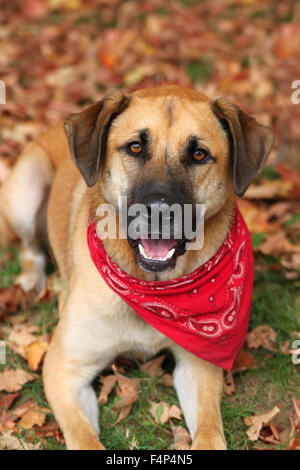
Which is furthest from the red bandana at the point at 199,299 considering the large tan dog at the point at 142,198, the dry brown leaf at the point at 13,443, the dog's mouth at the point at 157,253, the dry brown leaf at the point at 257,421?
the dry brown leaf at the point at 13,443

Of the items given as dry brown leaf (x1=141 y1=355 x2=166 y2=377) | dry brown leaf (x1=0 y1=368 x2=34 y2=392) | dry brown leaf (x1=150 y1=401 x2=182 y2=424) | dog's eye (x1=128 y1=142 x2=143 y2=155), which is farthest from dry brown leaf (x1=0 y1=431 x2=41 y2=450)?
dog's eye (x1=128 y1=142 x2=143 y2=155)

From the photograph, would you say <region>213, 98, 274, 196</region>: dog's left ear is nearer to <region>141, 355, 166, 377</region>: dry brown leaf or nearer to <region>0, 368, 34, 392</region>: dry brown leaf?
<region>141, 355, 166, 377</region>: dry brown leaf

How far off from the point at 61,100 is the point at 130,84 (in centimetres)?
96

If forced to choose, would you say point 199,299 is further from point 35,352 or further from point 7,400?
point 7,400

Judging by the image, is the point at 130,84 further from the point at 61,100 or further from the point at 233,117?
the point at 233,117

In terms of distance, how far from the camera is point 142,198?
2.94m

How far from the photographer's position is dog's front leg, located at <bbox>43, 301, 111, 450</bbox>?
3242mm

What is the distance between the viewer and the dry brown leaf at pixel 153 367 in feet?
12.3

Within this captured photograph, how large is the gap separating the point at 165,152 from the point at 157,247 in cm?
53

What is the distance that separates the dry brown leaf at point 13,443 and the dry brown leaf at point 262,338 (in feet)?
5.23

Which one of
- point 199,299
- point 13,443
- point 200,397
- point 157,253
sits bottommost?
point 13,443

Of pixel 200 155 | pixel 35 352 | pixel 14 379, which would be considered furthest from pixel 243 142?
pixel 14 379

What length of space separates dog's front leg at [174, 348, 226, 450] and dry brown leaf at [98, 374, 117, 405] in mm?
410

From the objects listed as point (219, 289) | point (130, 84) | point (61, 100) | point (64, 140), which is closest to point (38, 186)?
point (64, 140)
